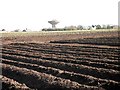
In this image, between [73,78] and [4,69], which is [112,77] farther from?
[4,69]

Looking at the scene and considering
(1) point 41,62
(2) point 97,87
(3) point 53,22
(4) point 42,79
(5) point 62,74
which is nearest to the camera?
(2) point 97,87

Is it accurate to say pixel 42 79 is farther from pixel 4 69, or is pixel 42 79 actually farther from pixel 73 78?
pixel 4 69

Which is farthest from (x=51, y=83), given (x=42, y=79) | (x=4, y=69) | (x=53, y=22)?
(x=53, y=22)

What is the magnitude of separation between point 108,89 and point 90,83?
0.90 metres

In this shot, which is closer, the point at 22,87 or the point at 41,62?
the point at 22,87

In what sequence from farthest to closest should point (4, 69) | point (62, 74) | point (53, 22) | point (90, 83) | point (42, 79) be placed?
point (53, 22) < point (4, 69) < point (62, 74) < point (42, 79) < point (90, 83)

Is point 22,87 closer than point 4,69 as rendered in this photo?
Yes

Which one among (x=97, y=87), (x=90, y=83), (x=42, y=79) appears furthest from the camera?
(x=42, y=79)

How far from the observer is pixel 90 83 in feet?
29.4

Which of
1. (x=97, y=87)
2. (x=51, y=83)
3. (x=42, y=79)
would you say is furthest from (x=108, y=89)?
(x=42, y=79)

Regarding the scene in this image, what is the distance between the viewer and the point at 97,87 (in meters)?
8.22

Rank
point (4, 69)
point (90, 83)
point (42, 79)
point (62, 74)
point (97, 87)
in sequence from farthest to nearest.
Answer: point (4, 69), point (62, 74), point (42, 79), point (90, 83), point (97, 87)

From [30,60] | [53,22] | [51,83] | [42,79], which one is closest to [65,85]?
[51,83]

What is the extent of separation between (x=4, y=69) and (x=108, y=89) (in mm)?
6179
